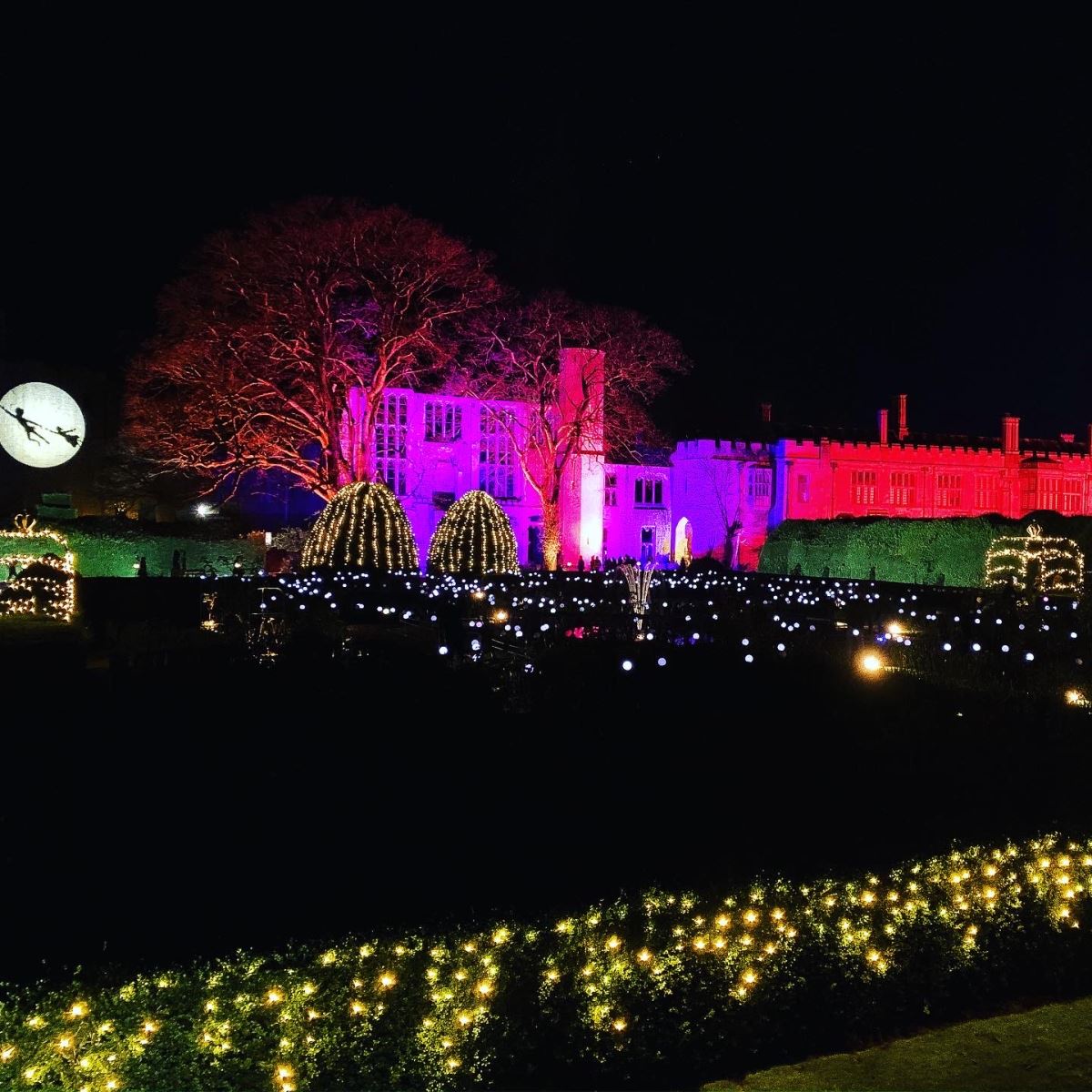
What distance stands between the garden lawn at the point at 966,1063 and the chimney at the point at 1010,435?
1972 inches

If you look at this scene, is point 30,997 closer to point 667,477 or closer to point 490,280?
point 490,280

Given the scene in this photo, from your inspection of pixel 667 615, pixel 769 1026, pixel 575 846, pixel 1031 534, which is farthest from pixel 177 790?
pixel 1031 534

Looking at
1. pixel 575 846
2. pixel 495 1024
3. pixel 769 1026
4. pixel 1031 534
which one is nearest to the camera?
pixel 495 1024

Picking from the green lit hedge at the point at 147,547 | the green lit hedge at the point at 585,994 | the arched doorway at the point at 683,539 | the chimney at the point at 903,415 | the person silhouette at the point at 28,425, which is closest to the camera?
the green lit hedge at the point at 585,994

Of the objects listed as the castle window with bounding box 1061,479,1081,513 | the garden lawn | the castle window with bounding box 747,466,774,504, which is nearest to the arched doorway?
the castle window with bounding box 747,466,774,504

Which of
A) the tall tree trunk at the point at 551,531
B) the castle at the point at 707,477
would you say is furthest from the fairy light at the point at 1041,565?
the castle at the point at 707,477

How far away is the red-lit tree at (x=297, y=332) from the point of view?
83.0 feet

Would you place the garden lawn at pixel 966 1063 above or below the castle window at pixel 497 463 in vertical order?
below

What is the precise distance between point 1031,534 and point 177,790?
70.1ft

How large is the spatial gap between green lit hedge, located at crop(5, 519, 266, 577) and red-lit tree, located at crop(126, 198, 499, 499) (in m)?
1.89

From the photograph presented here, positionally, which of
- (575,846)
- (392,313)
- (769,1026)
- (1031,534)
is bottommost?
(769,1026)

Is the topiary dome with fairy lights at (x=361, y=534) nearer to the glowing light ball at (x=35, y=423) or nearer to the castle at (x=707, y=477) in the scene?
the glowing light ball at (x=35, y=423)

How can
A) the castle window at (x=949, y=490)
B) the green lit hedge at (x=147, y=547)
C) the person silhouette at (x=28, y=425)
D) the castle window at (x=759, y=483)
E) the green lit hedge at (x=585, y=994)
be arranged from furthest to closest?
the castle window at (x=949, y=490) < the castle window at (x=759, y=483) < the green lit hedge at (x=147, y=547) < the person silhouette at (x=28, y=425) < the green lit hedge at (x=585, y=994)

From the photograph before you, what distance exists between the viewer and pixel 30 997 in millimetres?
3469
